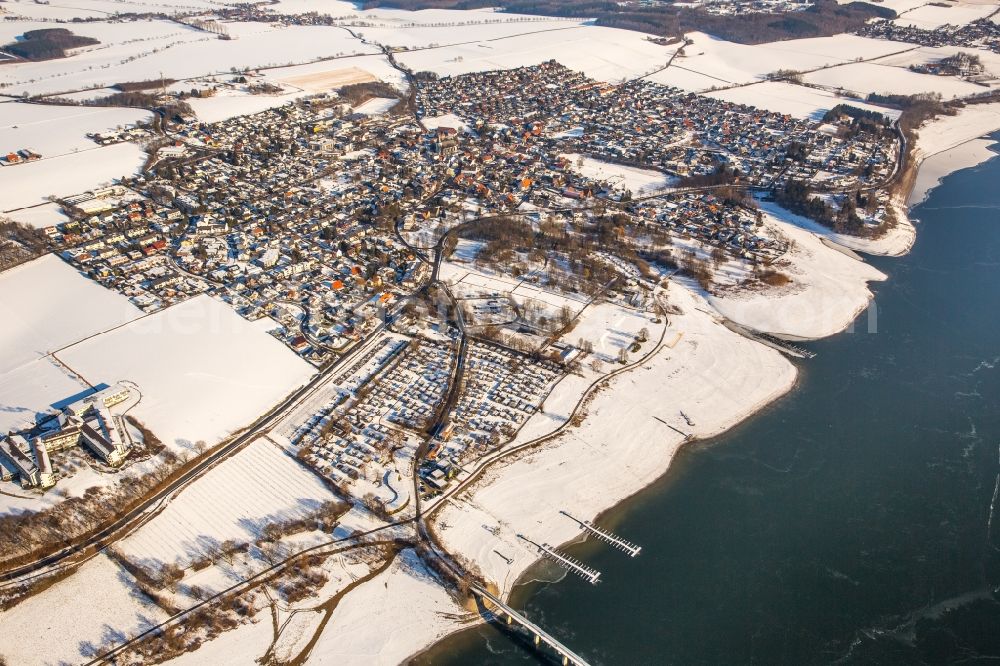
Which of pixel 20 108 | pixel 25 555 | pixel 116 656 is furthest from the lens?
pixel 20 108

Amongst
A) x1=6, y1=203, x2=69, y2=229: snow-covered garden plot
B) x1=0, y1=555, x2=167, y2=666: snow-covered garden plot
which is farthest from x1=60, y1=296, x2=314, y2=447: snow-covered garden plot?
x1=6, y1=203, x2=69, y2=229: snow-covered garden plot

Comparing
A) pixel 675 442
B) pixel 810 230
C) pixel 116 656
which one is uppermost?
pixel 810 230

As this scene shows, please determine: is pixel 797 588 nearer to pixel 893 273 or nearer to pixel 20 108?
pixel 893 273

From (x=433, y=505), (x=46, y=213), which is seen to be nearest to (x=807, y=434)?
(x=433, y=505)

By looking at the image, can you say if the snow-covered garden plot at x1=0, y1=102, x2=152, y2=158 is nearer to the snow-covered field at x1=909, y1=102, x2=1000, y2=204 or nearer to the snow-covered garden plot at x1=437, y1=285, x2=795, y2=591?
the snow-covered garden plot at x1=437, y1=285, x2=795, y2=591

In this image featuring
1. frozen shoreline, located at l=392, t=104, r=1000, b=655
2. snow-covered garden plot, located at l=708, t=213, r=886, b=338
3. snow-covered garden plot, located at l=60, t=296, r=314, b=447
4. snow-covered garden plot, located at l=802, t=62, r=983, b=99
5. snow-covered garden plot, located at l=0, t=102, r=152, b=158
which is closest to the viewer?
→ frozen shoreline, located at l=392, t=104, r=1000, b=655

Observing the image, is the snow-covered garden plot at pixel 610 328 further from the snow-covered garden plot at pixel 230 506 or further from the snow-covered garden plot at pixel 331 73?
the snow-covered garden plot at pixel 331 73

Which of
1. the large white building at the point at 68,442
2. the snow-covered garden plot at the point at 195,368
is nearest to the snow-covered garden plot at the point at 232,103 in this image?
the snow-covered garden plot at the point at 195,368
